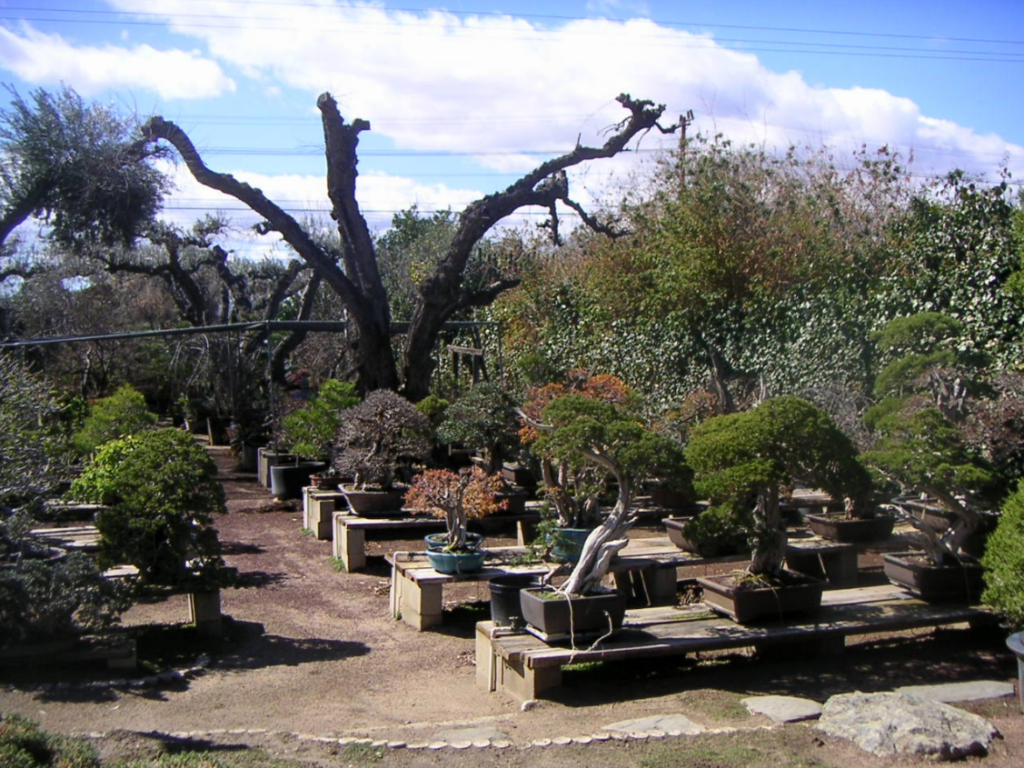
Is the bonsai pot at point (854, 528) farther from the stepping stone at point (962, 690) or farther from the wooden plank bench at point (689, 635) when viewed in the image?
the stepping stone at point (962, 690)

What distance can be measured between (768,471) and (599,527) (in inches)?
43.8

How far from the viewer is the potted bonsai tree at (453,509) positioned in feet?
24.9

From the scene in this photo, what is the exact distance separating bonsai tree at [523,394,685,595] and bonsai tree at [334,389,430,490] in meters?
3.99

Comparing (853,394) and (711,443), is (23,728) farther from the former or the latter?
(853,394)

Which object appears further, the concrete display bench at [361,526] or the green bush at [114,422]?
the green bush at [114,422]

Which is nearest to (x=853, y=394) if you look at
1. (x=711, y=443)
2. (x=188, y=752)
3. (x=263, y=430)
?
(x=711, y=443)

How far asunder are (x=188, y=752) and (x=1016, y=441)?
5582mm

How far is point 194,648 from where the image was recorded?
6.87 meters

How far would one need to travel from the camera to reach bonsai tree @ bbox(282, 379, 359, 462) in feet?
38.8

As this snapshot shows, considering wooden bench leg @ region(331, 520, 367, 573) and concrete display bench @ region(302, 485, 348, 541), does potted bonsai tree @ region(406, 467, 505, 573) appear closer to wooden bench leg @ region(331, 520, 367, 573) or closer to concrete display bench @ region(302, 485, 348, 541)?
wooden bench leg @ region(331, 520, 367, 573)

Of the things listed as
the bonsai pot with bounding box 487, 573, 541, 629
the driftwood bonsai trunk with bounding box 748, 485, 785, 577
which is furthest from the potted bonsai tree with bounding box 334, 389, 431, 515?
the driftwood bonsai trunk with bounding box 748, 485, 785, 577

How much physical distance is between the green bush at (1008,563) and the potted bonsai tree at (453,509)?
3685mm

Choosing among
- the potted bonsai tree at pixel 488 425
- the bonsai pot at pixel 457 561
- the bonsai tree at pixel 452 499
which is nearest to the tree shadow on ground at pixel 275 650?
the bonsai pot at pixel 457 561

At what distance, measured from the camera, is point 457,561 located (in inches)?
298
